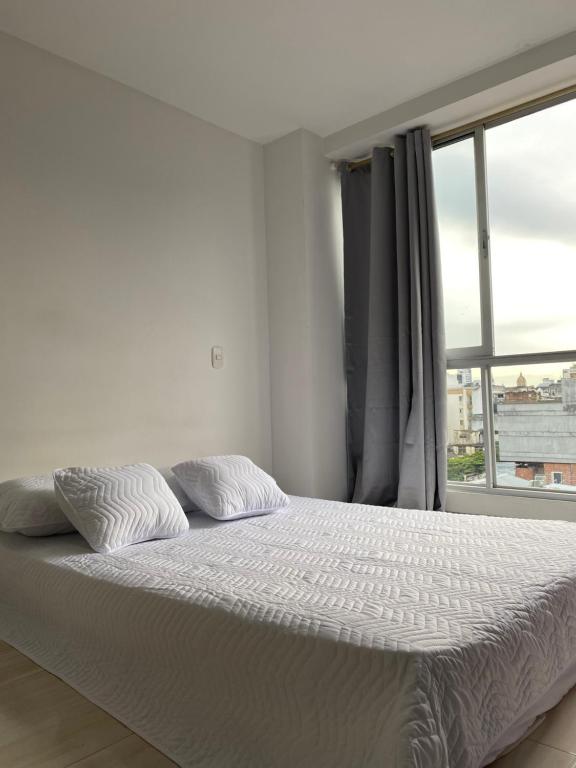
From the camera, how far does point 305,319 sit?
12.1ft

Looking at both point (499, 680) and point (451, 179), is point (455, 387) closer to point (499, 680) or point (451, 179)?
point (451, 179)

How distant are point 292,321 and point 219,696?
2556mm

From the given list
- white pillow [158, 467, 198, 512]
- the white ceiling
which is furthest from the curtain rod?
white pillow [158, 467, 198, 512]

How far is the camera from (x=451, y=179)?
3592 millimetres

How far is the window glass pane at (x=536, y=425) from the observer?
317 centimetres

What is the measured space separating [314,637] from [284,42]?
260 centimetres

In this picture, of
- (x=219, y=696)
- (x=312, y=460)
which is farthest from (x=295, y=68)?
(x=219, y=696)

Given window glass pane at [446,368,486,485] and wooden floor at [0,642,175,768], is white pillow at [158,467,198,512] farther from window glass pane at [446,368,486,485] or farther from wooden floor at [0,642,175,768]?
window glass pane at [446,368,486,485]

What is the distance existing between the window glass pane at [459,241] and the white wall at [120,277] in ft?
3.63

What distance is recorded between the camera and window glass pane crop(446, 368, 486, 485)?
3.47 m

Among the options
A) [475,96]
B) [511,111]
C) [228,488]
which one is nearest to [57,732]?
[228,488]

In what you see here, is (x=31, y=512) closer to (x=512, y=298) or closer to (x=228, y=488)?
(x=228, y=488)

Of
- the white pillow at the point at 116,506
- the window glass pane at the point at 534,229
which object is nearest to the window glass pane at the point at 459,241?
the window glass pane at the point at 534,229

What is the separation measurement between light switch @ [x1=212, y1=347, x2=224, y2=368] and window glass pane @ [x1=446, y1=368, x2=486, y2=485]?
1.32 meters
